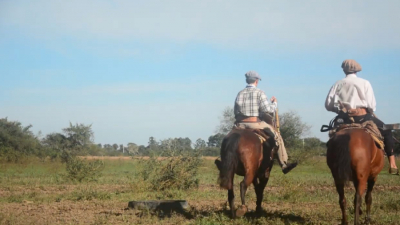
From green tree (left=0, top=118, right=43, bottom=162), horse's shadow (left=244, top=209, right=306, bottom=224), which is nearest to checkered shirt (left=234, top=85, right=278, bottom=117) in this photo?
horse's shadow (left=244, top=209, right=306, bottom=224)

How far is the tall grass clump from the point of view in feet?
47.3

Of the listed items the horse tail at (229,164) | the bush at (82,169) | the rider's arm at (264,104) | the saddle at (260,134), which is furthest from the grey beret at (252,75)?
the bush at (82,169)

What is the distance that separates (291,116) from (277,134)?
3818 cm

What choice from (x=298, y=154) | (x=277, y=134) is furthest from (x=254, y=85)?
(x=298, y=154)

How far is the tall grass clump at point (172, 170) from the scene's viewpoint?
1441 centimetres

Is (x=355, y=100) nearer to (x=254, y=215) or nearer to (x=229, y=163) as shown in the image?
(x=229, y=163)

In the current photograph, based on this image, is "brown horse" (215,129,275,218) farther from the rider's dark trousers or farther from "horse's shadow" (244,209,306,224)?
the rider's dark trousers

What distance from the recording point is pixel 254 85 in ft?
28.8

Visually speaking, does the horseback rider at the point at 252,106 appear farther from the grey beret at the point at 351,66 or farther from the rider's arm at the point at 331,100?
the grey beret at the point at 351,66

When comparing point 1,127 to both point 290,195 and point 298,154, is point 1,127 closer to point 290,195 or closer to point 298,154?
point 298,154

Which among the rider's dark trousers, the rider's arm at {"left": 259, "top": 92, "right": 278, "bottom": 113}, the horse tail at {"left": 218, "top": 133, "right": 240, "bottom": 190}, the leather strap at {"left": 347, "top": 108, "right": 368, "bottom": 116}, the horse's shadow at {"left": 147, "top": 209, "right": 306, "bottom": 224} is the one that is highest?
the rider's arm at {"left": 259, "top": 92, "right": 278, "bottom": 113}

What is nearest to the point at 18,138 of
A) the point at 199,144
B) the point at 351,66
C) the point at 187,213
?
the point at 199,144

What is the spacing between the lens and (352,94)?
300 inches

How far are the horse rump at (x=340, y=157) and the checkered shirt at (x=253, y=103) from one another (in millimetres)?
1584
